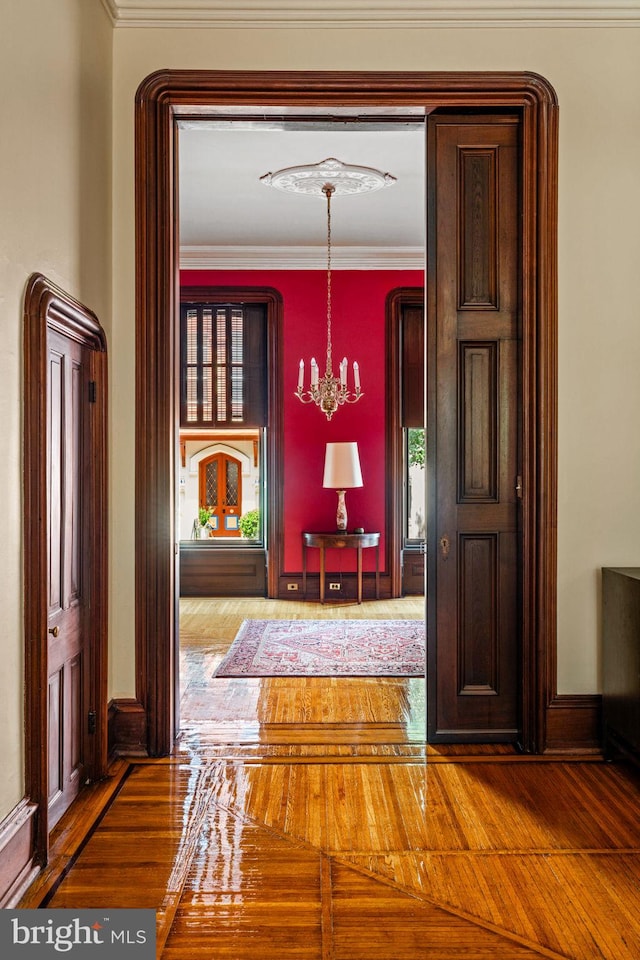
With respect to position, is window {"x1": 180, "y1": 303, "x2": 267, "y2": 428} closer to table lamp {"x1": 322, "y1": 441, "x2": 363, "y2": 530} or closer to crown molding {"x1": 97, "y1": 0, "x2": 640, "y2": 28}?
table lamp {"x1": 322, "y1": 441, "x2": 363, "y2": 530}

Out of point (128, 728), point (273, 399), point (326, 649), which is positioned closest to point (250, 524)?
point (273, 399)

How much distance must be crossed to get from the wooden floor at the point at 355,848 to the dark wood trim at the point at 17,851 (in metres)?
0.07

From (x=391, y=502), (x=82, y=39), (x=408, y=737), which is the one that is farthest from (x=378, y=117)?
(x=391, y=502)

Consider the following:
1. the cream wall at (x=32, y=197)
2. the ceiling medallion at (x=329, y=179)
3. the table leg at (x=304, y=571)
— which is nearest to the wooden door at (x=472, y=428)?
the cream wall at (x=32, y=197)

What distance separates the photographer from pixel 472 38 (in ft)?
12.3

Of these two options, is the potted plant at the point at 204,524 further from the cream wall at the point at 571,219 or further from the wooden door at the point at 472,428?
the wooden door at the point at 472,428

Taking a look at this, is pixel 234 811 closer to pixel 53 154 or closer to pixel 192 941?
pixel 192 941

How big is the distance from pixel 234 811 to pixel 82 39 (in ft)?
10.5

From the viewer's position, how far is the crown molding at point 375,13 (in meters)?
3.73

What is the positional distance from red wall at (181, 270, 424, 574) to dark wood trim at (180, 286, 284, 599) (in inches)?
2.5

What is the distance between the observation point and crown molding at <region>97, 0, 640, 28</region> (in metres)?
3.73

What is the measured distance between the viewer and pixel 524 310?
376cm

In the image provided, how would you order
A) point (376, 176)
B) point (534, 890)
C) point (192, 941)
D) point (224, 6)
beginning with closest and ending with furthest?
point (192, 941)
point (534, 890)
point (224, 6)
point (376, 176)

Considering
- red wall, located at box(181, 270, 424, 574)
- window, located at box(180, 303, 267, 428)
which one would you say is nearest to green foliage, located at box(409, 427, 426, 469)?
red wall, located at box(181, 270, 424, 574)
